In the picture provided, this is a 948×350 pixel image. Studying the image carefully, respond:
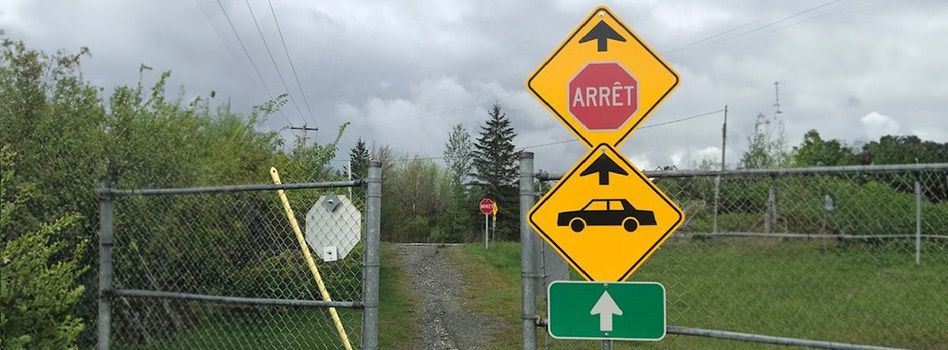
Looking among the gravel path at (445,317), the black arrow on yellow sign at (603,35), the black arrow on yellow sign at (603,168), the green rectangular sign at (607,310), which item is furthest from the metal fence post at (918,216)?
the gravel path at (445,317)

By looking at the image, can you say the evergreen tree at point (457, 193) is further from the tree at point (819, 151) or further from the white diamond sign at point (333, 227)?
the white diamond sign at point (333, 227)

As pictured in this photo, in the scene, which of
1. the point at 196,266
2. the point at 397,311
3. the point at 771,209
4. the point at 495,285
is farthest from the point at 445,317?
the point at 771,209

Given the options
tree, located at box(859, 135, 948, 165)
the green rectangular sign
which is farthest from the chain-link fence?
tree, located at box(859, 135, 948, 165)

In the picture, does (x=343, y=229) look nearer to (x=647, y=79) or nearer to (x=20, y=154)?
(x=647, y=79)

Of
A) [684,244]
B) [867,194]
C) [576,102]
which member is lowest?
[684,244]

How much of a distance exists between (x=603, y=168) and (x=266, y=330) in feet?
14.1

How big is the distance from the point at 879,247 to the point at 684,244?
93 cm

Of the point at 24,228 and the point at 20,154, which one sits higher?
the point at 20,154

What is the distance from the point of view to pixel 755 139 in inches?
1177

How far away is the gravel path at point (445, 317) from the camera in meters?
8.41

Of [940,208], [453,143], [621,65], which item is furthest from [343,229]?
[453,143]

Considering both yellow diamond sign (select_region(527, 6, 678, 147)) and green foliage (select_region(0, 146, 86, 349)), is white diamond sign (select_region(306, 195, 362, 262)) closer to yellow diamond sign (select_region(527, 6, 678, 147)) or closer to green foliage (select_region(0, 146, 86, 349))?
yellow diamond sign (select_region(527, 6, 678, 147))

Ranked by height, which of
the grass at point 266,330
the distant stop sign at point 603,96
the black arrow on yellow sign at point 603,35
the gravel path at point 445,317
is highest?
the black arrow on yellow sign at point 603,35

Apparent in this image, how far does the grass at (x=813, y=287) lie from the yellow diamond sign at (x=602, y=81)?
77cm
